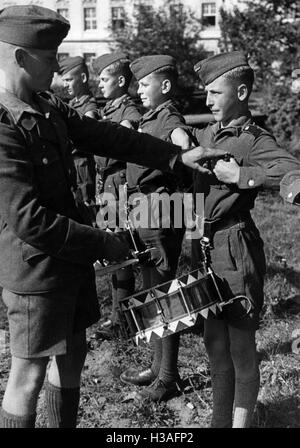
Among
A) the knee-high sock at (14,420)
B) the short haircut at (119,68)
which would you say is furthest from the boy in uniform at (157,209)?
the knee-high sock at (14,420)

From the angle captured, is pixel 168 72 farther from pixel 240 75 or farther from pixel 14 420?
pixel 14 420

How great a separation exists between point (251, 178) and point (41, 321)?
41.9 inches

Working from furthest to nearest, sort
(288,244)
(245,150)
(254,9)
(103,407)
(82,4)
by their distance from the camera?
1. (82,4)
2. (254,9)
3. (288,244)
4. (103,407)
5. (245,150)

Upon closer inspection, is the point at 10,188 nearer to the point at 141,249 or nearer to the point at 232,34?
the point at 141,249

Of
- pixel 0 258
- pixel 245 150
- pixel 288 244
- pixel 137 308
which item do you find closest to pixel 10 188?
pixel 0 258

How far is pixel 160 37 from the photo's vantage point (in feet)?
87.6

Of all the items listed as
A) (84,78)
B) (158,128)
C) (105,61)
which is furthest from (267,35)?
(158,128)

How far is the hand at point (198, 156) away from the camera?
2.62 metres

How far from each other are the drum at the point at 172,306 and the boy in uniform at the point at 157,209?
0.79 metres

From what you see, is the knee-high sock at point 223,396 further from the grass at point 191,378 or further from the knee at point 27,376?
the knee at point 27,376

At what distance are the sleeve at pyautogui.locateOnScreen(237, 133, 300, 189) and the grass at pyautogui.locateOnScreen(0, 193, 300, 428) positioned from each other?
146 centimetres
